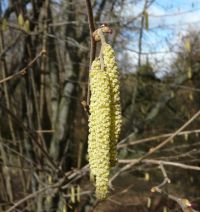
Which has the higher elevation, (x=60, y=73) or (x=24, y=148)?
(x=60, y=73)

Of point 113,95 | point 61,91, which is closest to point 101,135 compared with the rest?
point 113,95

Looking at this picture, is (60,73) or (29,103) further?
(60,73)

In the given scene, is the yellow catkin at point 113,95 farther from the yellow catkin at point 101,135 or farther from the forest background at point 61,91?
the forest background at point 61,91

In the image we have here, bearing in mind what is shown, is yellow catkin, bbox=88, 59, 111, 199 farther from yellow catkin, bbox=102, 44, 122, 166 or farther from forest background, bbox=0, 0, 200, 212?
forest background, bbox=0, 0, 200, 212

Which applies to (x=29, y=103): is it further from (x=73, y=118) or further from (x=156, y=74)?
(x=156, y=74)

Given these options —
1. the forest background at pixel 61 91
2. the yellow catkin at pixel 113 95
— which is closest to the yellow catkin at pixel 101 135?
the yellow catkin at pixel 113 95

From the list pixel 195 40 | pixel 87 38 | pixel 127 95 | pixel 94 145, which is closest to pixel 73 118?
pixel 87 38

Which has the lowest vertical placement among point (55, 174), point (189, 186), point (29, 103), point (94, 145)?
point (189, 186)

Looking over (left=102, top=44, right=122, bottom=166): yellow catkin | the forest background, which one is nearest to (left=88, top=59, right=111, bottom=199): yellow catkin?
(left=102, top=44, right=122, bottom=166): yellow catkin
